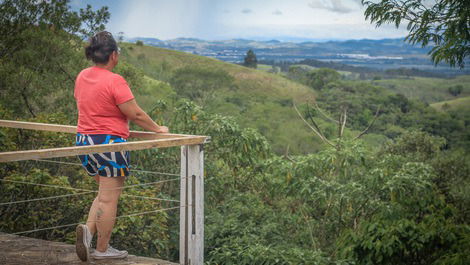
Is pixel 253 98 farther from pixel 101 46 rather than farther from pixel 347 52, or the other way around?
pixel 347 52

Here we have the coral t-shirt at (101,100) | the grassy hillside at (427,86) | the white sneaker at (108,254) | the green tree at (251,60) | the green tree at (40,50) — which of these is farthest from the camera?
the green tree at (251,60)

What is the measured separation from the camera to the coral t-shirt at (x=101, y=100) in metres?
2.98

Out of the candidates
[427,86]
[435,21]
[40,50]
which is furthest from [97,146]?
[427,86]

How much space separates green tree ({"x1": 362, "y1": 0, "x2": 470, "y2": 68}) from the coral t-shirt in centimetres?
365

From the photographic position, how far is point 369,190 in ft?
22.7

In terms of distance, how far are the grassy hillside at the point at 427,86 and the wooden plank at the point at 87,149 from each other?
193ft

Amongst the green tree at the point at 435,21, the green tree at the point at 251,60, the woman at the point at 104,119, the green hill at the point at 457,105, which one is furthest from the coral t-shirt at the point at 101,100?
the green tree at the point at 251,60

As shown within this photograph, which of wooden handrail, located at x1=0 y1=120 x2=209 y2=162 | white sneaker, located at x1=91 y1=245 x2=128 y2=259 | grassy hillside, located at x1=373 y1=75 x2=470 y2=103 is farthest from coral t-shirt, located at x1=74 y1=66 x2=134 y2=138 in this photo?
grassy hillside, located at x1=373 y1=75 x2=470 y2=103

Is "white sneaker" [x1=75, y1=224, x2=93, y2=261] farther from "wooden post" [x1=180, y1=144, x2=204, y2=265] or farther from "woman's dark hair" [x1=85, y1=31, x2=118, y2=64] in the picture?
"woman's dark hair" [x1=85, y1=31, x2=118, y2=64]

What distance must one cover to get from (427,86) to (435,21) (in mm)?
65877

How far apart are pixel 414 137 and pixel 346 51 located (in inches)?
2308

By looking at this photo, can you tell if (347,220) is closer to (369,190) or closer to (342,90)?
(369,190)

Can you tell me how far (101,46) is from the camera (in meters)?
3.01

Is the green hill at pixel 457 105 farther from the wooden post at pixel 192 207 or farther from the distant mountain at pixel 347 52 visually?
the wooden post at pixel 192 207
